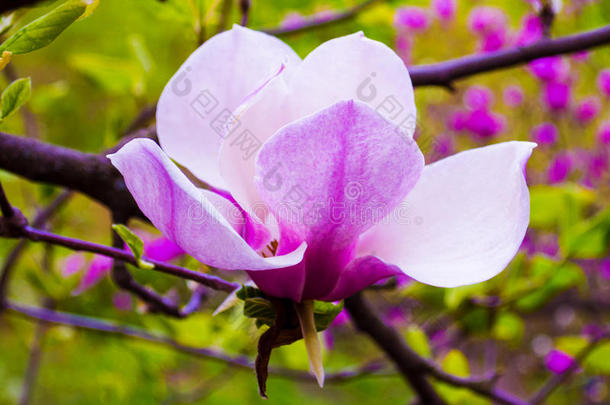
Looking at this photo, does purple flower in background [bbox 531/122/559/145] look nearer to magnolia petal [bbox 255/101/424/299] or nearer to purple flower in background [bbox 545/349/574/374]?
purple flower in background [bbox 545/349/574/374]

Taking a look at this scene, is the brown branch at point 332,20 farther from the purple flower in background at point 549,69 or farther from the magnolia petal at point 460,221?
the purple flower in background at point 549,69

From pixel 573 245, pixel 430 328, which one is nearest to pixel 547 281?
pixel 573 245

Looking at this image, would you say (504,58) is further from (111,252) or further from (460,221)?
(111,252)

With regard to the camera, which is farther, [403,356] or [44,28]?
[403,356]

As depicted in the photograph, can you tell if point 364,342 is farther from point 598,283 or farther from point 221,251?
point 221,251

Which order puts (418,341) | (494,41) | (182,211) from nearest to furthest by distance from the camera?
(182,211), (418,341), (494,41)

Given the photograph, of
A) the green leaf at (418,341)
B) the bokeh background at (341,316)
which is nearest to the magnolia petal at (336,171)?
the bokeh background at (341,316)

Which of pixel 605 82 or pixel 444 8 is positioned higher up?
pixel 444 8

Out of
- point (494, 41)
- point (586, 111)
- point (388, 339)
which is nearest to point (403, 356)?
point (388, 339)
